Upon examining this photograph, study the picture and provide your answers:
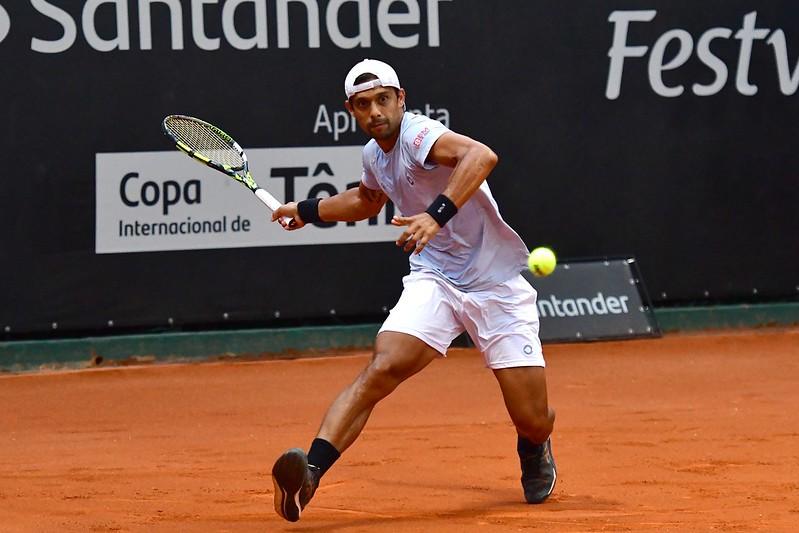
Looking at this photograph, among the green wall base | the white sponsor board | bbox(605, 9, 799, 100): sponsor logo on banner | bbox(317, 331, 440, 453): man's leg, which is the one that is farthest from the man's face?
bbox(605, 9, 799, 100): sponsor logo on banner

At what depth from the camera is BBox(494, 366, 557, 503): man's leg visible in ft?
15.6

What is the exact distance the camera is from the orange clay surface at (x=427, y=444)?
465 cm

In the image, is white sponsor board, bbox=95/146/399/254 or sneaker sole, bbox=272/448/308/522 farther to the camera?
white sponsor board, bbox=95/146/399/254

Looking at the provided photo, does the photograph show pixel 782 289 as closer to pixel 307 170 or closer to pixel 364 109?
pixel 307 170

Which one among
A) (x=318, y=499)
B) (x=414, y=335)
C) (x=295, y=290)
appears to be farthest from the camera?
(x=295, y=290)

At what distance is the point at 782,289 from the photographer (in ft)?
30.6

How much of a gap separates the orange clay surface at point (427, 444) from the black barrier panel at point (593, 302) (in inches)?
4.8

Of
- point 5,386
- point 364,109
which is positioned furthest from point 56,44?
point 364,109

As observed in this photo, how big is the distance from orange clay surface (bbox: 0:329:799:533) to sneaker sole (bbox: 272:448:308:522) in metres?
0.27

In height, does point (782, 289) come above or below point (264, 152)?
below

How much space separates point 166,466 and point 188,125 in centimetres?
145

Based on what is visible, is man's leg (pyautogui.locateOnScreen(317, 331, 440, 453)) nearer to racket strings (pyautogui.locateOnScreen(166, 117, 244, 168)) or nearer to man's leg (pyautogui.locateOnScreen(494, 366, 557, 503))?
man's leg (pyautogui.locateOnScreen(494, 366, 557, 503))

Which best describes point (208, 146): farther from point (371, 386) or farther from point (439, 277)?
point (371, 386)

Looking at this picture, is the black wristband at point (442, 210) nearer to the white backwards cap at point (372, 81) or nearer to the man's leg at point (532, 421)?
the white backwards cap at point (372, 81)
